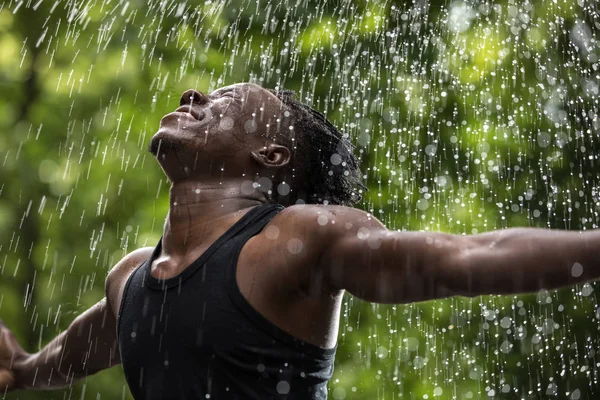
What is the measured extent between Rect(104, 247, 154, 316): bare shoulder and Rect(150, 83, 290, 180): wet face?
325 millimetres

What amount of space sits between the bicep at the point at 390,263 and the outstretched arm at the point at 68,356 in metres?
1.16

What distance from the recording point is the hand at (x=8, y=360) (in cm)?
303

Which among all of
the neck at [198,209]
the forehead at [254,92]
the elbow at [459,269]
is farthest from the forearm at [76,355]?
the elbow at [459,269]

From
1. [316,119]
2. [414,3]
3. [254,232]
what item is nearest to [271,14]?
[414,3]

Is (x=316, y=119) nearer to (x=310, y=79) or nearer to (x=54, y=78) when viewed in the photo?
(x=310, y=79)

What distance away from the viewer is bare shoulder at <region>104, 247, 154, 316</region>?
267cm

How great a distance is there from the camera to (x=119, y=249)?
6.59 metres

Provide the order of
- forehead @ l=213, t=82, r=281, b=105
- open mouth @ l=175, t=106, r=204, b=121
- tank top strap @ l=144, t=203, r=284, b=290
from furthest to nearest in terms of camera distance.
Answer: forehead @ l=213, t=82, r=281, b=105
open mouth @ l=175, t=106, r=204, b=121
tank top strap @ l=144, t=203, r=284, b=290

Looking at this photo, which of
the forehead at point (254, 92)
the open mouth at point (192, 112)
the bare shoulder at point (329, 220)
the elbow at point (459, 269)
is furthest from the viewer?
the forehead at point (254, 92)

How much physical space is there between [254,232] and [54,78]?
556cm

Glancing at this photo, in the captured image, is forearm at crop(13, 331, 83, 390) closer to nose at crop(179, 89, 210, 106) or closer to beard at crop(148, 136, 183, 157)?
beard at crop(148, 136, 183, 157)

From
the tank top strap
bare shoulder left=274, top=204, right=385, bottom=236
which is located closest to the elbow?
bare shoulder left=274, top=204, right=385, bottom=236

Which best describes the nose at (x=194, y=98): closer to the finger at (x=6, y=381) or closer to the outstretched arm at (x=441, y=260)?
the outstretched arm at (x=441, y=260)

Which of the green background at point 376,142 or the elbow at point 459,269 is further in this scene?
the green background at point 376,142
